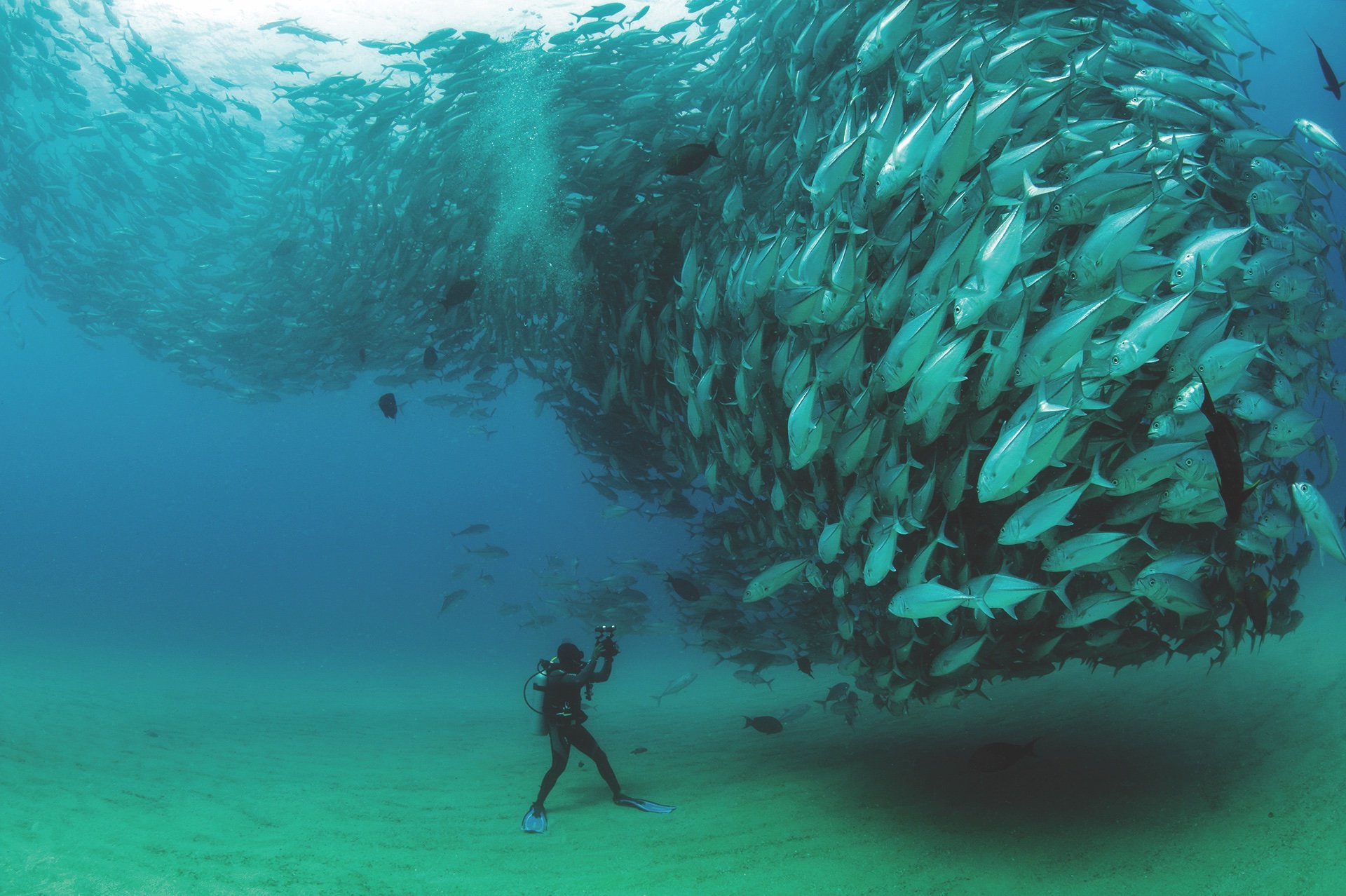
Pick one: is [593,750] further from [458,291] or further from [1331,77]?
[1331,77]

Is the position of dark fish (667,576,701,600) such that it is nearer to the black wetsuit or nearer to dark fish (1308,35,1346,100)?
the black wetsuit

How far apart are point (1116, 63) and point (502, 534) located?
122 metres

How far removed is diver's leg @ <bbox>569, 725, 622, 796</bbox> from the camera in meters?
5.81

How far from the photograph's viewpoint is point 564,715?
5770 mm

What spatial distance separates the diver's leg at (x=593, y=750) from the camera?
5.81 m

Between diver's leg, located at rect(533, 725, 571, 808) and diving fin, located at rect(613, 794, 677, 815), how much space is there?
26.4 inches

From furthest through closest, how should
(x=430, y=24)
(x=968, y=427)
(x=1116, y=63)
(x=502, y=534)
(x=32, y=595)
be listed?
1. (x=502, y=534)
2. (x=32, y=595)
3. (x=430, y=24)
4. (x=1116, y=63)
5. (x=968, y=427)

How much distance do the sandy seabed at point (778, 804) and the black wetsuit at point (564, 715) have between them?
498 millimetres

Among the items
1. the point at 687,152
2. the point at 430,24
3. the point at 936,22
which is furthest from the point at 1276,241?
the point at 430,24

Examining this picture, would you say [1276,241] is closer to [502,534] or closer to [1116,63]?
[1116,63]

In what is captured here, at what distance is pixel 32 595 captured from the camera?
182ft

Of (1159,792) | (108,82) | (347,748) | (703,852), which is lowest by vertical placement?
(1159,792)

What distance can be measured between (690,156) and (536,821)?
582cm

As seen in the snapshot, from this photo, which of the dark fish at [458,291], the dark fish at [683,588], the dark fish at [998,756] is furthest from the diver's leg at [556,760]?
the dark fish at [458,291]
